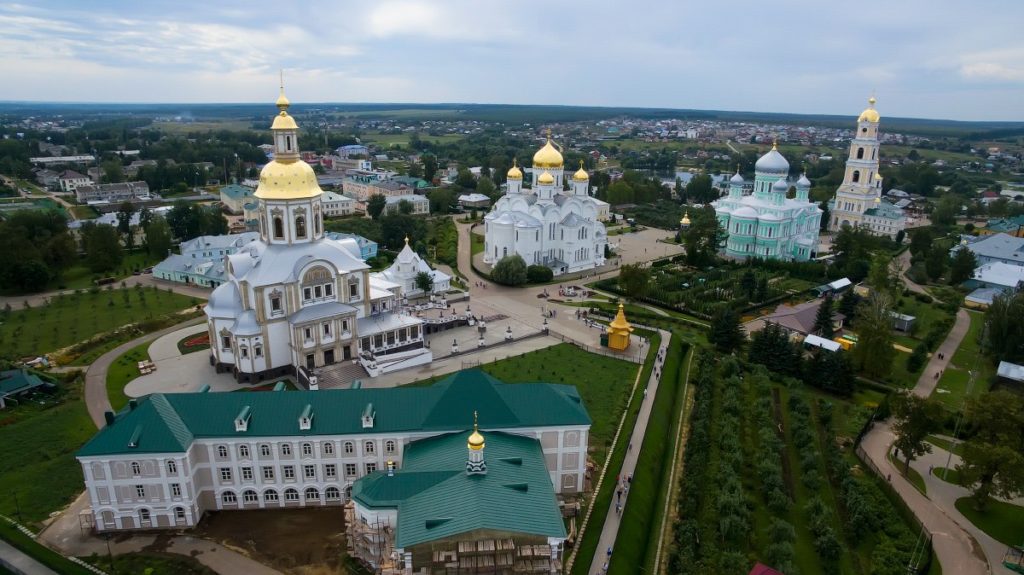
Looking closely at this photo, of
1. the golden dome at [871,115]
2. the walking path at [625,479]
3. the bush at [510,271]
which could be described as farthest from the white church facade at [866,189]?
the walking path at [625,479]

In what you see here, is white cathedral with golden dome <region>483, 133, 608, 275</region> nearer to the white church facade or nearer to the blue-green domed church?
the blue-green domed church

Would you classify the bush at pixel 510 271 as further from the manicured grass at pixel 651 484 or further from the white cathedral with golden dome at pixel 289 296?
the manicured grass at pixel 651 484

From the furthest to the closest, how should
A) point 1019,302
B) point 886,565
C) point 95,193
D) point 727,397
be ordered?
1. point 95,193
2. point 1019,302
3. point 727,397
4. point 886,565

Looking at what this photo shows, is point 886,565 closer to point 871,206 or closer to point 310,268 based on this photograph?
point 310,268

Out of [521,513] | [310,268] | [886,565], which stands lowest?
[886,565]

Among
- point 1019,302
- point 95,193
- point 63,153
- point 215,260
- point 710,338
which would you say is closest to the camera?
point 1019,302

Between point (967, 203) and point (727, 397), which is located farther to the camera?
point (967, 203)

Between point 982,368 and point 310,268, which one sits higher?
point 310,268

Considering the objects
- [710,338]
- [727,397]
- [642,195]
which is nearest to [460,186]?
[642,195]
